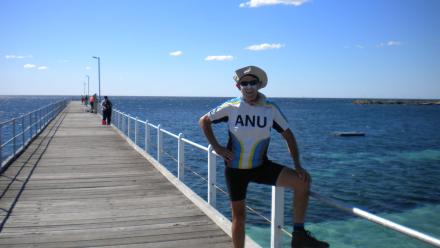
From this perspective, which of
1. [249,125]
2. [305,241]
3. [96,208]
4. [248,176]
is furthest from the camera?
[96,208]

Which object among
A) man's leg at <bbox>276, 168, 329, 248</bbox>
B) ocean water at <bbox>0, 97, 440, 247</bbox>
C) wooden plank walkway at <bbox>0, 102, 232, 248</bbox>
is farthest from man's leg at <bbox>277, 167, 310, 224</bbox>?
ocean water at <bbox>0, 97, 440, 247</bbox>

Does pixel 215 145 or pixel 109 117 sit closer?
pixel 215 145

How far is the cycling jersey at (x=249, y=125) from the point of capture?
3.62 metres

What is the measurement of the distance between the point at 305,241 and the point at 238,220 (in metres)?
0.77

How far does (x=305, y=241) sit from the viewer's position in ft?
10.8

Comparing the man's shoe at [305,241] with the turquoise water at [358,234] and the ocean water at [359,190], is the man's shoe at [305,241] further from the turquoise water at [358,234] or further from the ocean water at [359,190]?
the turquoise water at [358,234]

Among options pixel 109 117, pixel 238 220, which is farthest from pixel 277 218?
pixel 109 117

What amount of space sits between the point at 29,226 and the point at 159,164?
4566 millimetres

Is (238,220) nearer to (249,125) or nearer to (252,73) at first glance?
(249,125)

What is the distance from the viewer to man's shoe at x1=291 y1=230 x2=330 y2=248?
3.28 meters

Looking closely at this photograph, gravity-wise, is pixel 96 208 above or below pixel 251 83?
below

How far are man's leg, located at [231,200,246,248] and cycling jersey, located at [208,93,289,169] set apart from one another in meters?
0.38

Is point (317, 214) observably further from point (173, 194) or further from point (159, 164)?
point (173, 194)

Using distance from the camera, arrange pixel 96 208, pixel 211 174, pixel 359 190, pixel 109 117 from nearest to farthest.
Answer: pixel 211 174, pixel 96 208, pixel 359 190, pixel 109 117
